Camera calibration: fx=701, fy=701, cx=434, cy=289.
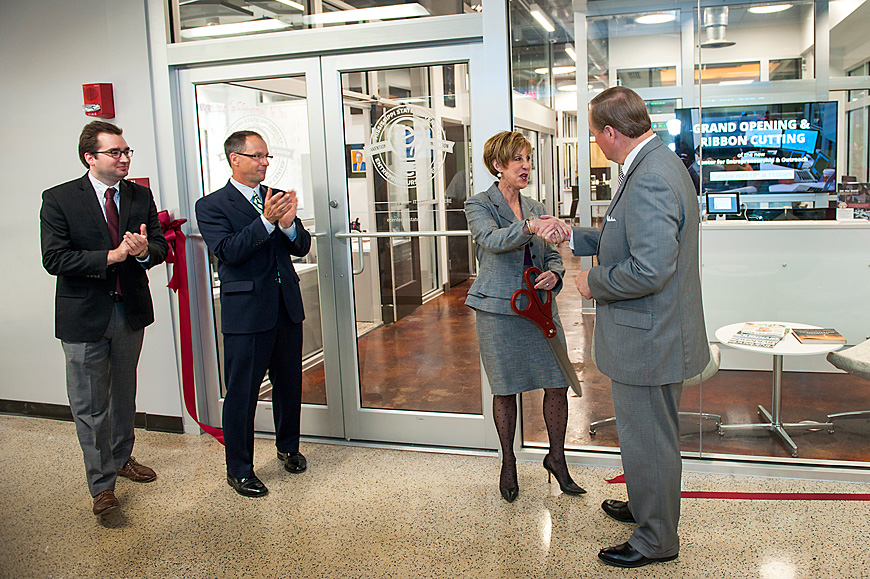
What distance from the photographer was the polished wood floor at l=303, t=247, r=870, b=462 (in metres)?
3.50

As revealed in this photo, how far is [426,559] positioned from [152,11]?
337 centimetres

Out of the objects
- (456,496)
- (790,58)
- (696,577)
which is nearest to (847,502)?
(696,577)

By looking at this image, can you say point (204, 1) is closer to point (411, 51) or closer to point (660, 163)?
point (411, 51)

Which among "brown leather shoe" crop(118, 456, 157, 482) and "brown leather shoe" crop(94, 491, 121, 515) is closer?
"brown leather shoe" crop(94, 491, 121, 515)

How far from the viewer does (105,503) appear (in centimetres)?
333

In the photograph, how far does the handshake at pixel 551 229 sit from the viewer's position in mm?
2850

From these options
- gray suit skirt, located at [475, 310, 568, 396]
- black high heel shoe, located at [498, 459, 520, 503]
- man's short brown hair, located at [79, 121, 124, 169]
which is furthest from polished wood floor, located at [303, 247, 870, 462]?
man's short brown hair, located at [79, 121, 124, 169]

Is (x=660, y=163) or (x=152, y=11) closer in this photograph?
(x=660, y=163)

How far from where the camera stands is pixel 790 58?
3289 millimetres

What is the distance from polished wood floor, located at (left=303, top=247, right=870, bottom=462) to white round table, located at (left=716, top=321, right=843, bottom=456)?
0.10 feet

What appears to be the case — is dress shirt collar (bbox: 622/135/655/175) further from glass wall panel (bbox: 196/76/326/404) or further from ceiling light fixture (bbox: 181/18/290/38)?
ceiling light fixture (bbox: 181/18/290/38)

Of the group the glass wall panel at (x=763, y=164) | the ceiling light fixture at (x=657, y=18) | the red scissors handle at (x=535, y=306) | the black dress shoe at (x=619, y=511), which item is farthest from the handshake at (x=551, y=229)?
the ceiling light fixture at (x=657, y=18)

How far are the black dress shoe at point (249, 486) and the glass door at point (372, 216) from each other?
72 centimetres

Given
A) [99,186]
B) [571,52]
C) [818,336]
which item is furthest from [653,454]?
[99,186]
